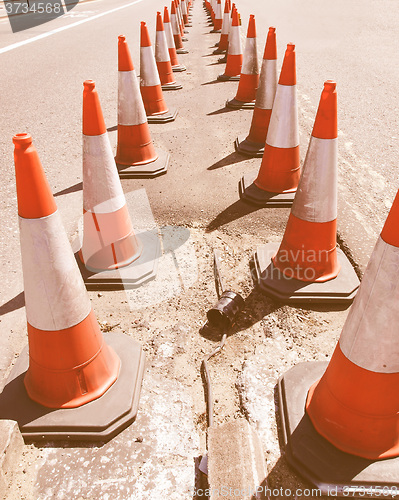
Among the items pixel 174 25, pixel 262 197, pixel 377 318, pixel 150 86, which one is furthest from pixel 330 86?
pixel 174 25

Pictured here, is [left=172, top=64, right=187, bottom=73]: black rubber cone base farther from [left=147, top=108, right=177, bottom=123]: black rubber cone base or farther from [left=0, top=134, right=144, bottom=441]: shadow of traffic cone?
[left=0, top=134, right=144, bottom=441]: shadow of traffic cone

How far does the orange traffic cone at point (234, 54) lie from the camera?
860 centimetres

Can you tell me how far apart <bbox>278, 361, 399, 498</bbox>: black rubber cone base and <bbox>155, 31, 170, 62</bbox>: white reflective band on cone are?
761 centimetres

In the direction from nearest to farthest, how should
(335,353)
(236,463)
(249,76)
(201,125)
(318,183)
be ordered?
1. (236,463)
2. (335,353)
3. (318,183)
4. (201,125)
5. (249,76)

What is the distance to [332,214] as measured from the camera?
323cm

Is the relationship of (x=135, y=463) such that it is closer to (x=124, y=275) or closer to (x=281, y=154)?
(x=124, y=275)

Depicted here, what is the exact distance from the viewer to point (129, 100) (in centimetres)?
489

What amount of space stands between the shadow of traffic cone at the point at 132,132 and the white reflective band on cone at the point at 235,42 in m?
4.52

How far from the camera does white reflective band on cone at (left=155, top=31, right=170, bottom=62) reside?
26.8ft

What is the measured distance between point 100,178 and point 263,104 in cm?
296

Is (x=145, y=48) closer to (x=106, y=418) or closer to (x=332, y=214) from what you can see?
(x=332, y=214)

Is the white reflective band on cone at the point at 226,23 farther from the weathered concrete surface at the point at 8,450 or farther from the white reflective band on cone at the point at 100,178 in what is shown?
the weathered concrete surface at the point at 8,450

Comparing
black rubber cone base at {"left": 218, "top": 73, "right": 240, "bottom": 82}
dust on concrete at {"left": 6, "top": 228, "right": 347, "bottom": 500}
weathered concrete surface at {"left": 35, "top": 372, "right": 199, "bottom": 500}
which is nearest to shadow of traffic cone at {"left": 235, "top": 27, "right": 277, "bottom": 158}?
dust on concrete at {"left": 6, "top": 228, "right": 347, "bottom": 500}

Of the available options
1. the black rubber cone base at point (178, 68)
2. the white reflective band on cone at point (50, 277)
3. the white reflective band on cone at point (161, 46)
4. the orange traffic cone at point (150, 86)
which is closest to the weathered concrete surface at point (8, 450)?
the white reflective band on cone at point (50, 277)
